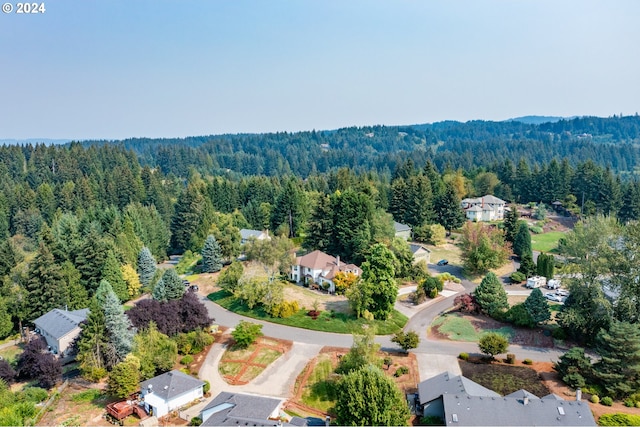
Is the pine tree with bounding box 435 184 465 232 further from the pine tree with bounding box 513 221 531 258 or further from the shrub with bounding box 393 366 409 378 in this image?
the shrub with bounding box 393 366 409 378

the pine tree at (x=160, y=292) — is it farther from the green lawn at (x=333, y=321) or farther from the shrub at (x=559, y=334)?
the shrub at (x=559, y=334)

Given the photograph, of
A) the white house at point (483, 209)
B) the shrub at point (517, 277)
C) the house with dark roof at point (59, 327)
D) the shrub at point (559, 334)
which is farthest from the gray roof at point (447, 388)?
the white house at point (483, 209)

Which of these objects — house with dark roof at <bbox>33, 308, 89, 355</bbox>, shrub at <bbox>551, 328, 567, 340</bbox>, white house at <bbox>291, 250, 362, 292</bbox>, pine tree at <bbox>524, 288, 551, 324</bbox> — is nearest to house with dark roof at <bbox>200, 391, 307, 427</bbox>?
house with dark roof at <bbox>33, 308, 89, 355</bbox>

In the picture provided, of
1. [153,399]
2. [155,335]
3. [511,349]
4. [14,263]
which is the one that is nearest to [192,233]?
[14,263]

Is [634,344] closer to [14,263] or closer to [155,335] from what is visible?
[155,335]

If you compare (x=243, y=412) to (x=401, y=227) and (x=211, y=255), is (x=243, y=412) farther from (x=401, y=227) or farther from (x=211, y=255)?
(x=401, y=227)

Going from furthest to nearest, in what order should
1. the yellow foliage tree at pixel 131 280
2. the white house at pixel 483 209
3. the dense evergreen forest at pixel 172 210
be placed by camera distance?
the white house at pixel 483 209
the yellow foliage tree at pixel 131 280
the dense evergreen forest at pixel 172 210

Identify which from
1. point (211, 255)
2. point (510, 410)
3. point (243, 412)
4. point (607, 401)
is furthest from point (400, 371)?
point (211, 255)
